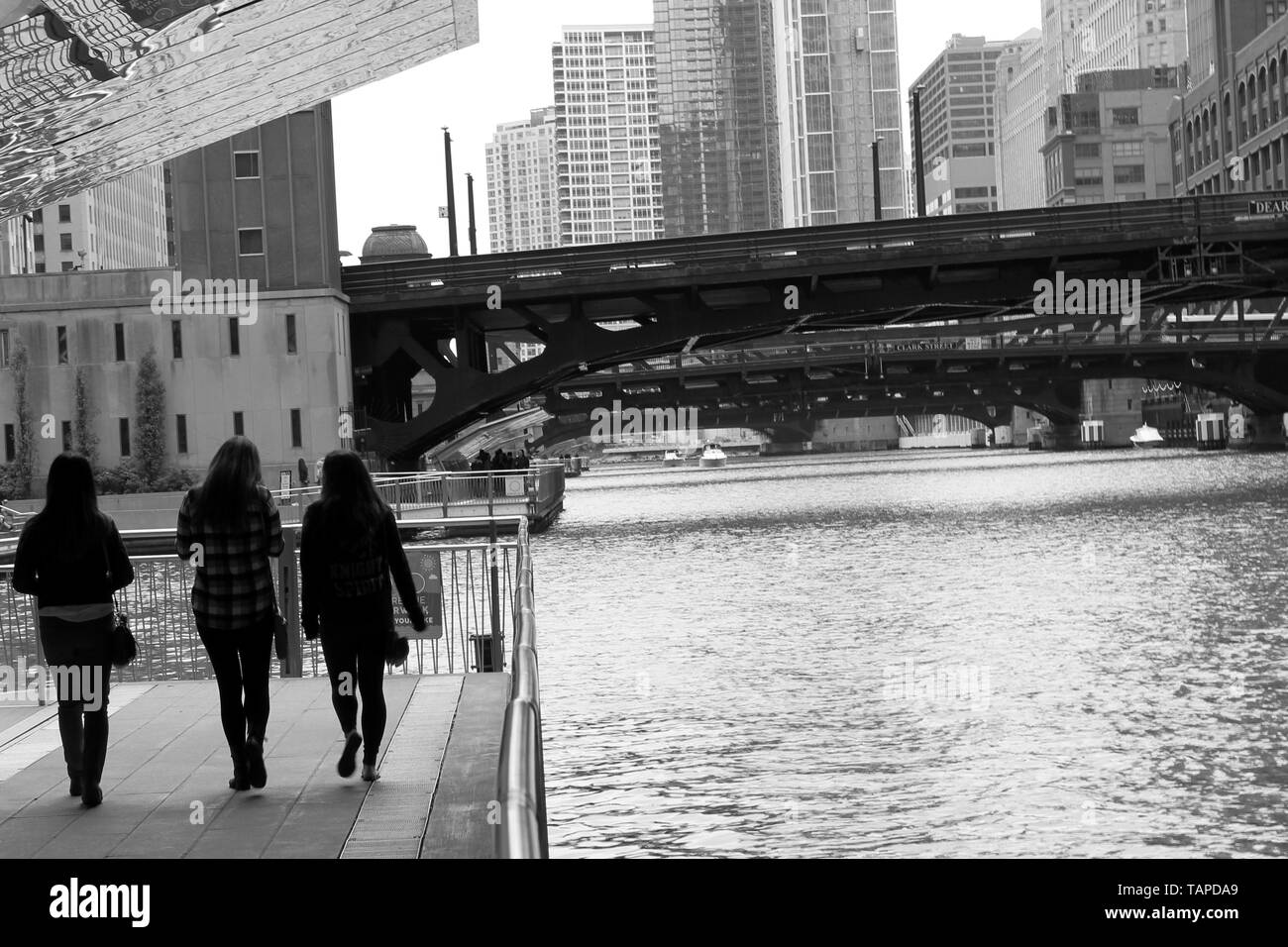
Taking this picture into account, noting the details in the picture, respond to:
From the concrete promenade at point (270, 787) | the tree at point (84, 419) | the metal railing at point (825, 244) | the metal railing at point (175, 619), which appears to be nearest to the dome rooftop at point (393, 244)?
the metal railing at point (825, 244)

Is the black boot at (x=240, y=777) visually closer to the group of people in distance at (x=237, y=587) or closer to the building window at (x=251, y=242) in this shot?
the group of people in distance at (x=237, y=587)

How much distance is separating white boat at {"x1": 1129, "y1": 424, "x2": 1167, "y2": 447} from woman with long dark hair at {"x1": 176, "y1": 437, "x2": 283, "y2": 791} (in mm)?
116981

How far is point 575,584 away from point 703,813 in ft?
54.5

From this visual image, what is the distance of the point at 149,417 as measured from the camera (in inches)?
2025

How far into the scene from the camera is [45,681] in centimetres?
1228

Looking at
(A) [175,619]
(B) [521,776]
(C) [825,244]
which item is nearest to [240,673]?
(B) [521,776]

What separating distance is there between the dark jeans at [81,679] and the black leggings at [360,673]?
3.75 ft

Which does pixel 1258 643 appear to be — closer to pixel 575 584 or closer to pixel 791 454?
pixel 575 584

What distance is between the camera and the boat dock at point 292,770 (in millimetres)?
7055

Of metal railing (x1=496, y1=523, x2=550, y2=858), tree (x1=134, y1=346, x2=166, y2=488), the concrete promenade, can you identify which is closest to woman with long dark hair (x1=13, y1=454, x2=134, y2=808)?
the concrete promenade

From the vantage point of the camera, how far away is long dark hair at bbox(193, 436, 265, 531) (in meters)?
8.53

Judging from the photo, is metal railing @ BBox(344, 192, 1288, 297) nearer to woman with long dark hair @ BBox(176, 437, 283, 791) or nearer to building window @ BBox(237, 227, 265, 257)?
building window @ BBox(237, 227, 265, 257)

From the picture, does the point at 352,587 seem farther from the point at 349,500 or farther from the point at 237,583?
the point at 237,583
